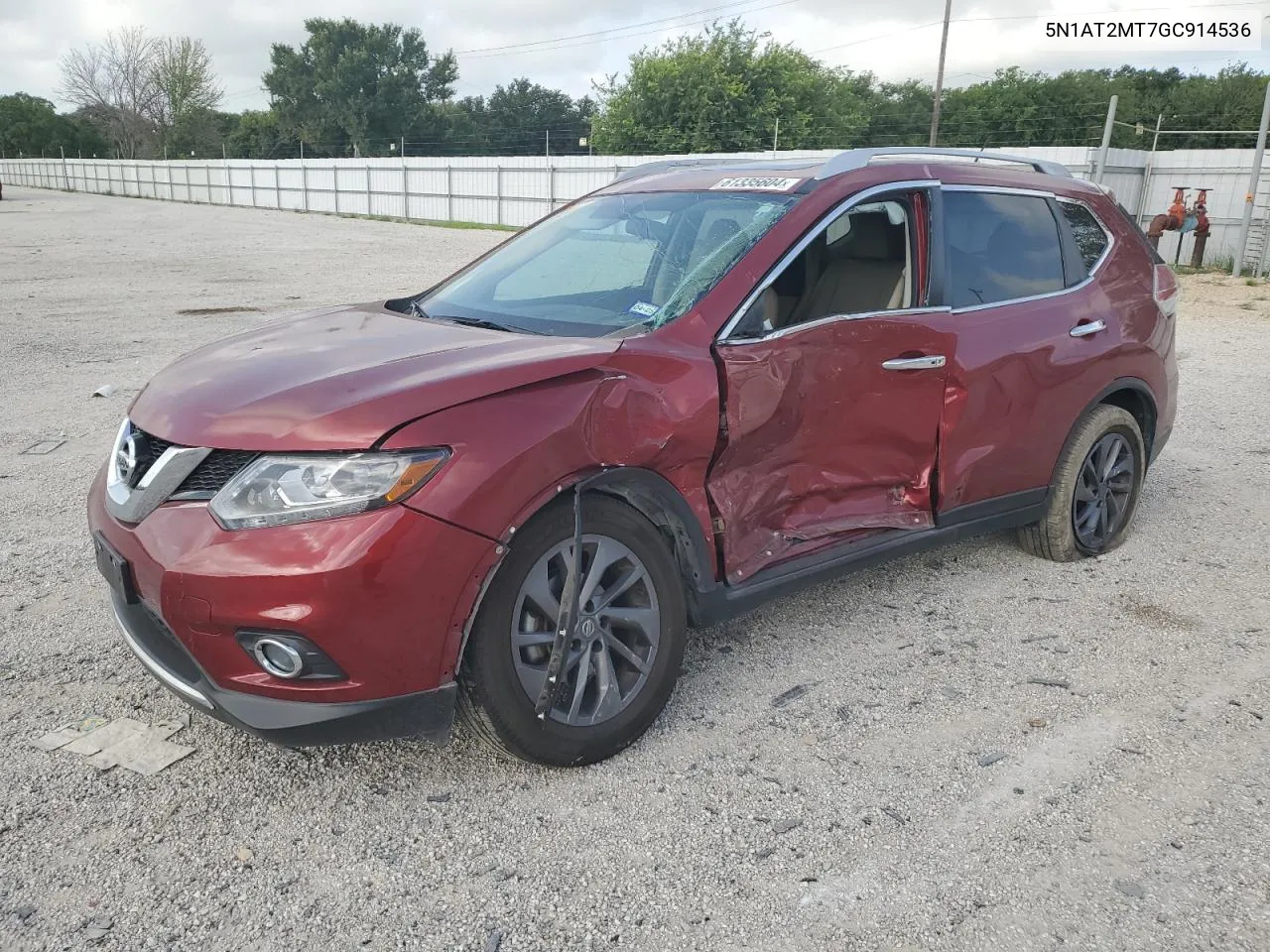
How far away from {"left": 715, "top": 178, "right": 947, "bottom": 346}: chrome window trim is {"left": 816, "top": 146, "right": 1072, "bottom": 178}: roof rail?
0.37 ft

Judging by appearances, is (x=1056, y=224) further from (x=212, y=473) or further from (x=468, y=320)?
(x=212, y=473)

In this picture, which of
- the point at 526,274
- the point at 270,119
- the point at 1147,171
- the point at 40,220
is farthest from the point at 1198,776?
the point at 270,119

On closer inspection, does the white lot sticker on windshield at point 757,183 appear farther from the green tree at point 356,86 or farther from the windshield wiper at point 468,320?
the green tree at point 356,86

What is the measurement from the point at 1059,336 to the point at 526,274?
2.20 m

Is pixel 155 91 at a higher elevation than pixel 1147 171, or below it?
higher

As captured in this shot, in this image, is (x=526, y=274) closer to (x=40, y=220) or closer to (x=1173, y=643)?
(x=1173, y=643)

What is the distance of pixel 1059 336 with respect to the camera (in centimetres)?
411

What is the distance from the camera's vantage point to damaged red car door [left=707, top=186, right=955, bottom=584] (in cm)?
315

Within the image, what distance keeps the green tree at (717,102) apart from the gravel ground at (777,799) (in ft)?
148

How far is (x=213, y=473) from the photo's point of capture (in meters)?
2.53

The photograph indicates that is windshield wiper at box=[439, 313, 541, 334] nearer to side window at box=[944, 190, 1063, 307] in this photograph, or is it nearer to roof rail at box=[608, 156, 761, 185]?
roof rail at box=[608, 156, 761, 185]

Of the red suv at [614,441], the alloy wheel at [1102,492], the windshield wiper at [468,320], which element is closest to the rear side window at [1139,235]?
the red suv at [614,441]

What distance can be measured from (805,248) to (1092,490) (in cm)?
210

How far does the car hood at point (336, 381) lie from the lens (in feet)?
8.11
